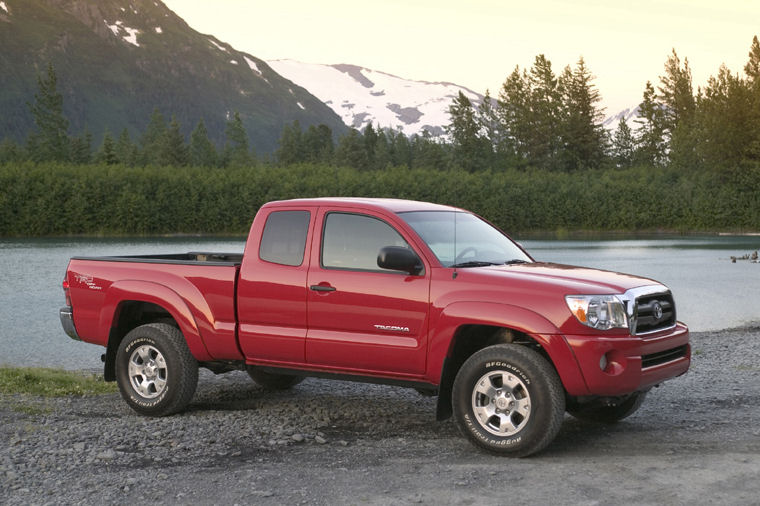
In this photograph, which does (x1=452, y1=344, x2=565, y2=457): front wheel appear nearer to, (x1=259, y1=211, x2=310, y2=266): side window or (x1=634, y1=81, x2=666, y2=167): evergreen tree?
(x1=259, y1=211, x2=310, y2=266): side window

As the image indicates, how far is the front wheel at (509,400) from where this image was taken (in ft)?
22.2

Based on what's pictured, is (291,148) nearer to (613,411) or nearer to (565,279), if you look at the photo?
(613,411)

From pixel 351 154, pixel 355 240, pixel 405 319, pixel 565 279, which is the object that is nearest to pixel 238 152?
pixel 351 154

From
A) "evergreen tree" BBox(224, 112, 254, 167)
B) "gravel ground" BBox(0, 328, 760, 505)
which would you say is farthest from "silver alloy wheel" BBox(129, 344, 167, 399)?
"evergreen tree" BBox(224, 112, 254, 167)

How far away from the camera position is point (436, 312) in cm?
713

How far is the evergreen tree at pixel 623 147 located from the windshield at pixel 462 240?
116 meters

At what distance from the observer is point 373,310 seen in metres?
7.40

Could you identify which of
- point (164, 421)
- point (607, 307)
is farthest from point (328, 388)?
point (607, 307)

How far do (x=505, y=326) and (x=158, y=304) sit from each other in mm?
3519

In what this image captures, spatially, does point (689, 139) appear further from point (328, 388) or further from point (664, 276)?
point (328, 388)

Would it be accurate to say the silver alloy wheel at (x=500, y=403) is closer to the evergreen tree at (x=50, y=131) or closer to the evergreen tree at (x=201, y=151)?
the evergreen tree at (x=50, y=131)

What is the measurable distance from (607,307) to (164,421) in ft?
13.6

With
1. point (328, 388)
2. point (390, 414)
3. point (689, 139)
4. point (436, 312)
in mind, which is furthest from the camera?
point (689, 139)

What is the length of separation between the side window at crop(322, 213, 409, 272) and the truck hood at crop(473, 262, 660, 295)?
86 centimetres
